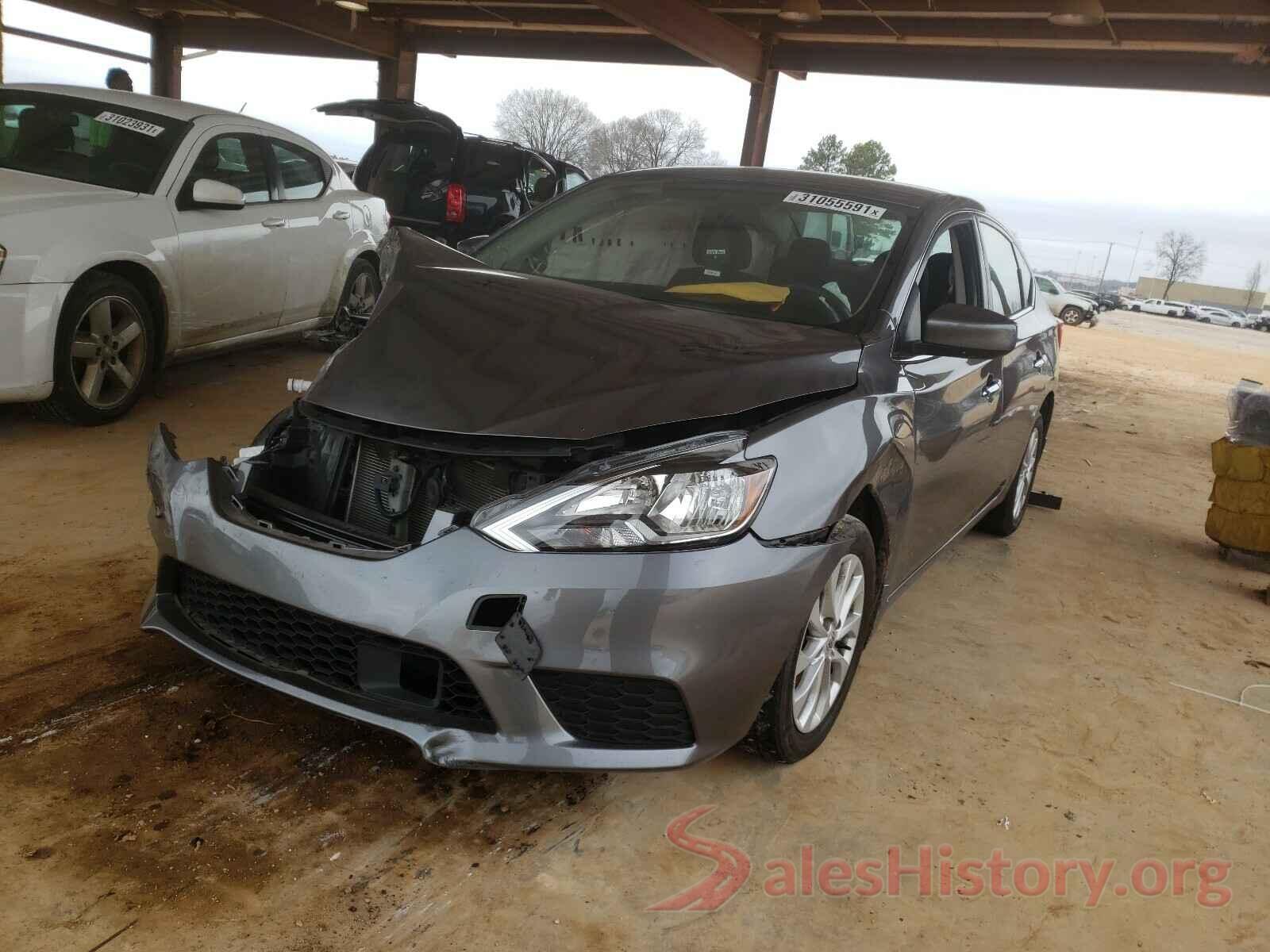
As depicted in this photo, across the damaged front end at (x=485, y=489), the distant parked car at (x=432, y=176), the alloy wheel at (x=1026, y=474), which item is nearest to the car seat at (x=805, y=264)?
the damaged front end at (x=485, y=489)

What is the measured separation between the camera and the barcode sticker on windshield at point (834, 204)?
321 cm

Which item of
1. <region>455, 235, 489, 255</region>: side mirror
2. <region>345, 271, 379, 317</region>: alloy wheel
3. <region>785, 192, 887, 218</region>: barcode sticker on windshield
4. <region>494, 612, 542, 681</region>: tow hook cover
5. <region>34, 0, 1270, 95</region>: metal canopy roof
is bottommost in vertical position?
<region>345, 271, 379, 317</region>: alloy wheel

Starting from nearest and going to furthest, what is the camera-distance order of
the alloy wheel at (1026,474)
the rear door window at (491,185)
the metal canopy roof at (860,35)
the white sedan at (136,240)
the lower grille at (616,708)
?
the lower grille at (616,708) < the white sedan at (136,240) < the alloy wheel at (1026,474) < the rear door window at (491,185) < the metal canopy roof at (860,35)

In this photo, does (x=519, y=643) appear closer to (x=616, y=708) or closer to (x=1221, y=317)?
(x=616, y=708)

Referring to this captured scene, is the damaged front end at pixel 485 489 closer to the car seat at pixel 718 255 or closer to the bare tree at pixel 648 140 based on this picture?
the car seat at pixel 718 255

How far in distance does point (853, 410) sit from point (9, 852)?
6.49 feet

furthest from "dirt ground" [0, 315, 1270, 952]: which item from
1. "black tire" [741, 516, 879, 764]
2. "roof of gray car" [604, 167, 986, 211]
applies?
"roof of gray car" [604, 167, 986, 211]

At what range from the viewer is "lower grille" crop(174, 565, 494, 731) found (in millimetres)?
2084

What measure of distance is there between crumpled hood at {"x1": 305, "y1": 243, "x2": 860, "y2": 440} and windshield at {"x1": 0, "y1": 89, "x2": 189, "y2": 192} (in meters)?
2.99

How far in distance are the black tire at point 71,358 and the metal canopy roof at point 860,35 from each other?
6.97 meters

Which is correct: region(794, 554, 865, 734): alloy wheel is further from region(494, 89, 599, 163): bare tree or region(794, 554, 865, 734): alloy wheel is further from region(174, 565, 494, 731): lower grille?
region(494, 89, 599, 163): bare tree

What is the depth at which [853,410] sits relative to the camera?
100 inches

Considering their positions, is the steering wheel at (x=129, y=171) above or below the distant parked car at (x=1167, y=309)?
above

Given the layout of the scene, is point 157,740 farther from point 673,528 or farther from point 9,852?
point 673,528
